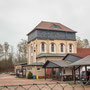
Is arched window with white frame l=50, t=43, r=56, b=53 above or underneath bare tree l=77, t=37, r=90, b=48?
underneath

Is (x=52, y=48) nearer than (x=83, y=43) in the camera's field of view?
Yes

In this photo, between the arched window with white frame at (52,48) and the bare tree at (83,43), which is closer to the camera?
the arched window with white frame at (52,48)

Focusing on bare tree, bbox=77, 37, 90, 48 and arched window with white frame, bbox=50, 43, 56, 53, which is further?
bare tree, bbox=77, 37, 90, 48

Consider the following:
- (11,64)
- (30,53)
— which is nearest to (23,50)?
(11,64)

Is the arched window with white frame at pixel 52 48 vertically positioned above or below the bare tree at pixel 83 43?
below

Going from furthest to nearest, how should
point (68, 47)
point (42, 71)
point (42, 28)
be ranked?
point (68, 47) → point (42, 28) → point (42, 71)

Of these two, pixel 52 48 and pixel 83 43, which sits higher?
pixel 83 43

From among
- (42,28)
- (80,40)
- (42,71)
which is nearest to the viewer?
(42,71)

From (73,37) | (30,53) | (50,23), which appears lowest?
(30,53)

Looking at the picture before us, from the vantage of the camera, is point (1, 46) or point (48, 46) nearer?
point (48, 46)

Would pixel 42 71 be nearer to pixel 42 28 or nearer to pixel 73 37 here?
pixel 42 28

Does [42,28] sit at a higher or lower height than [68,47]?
higher

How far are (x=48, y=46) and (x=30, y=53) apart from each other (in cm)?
680

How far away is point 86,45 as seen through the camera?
62125 mm
